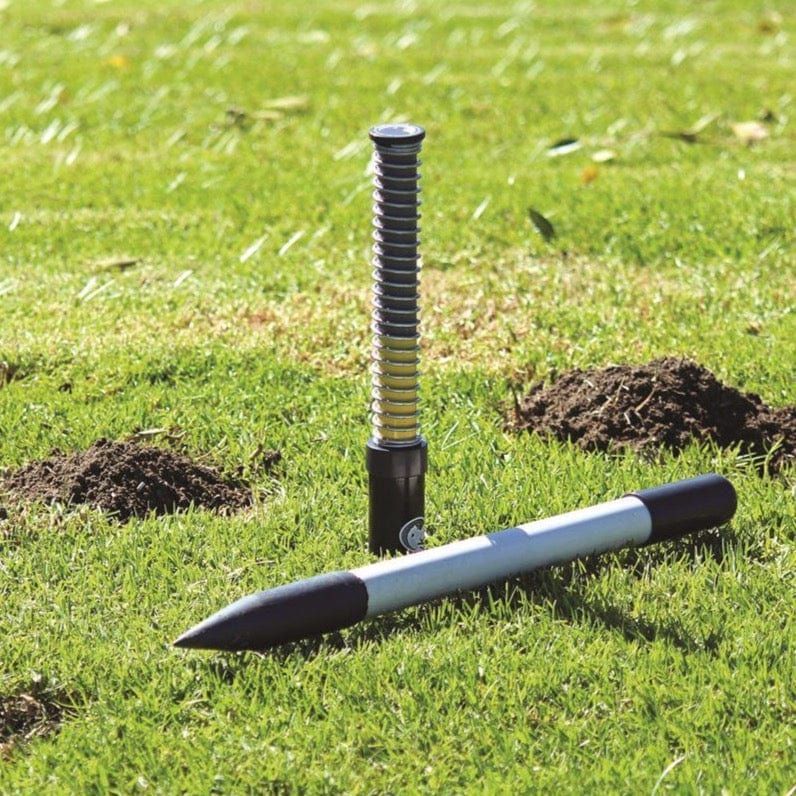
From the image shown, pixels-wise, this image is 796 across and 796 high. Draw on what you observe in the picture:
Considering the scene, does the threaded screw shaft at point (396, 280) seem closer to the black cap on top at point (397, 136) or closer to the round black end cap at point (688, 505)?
the black cap on top at point (397, 136)

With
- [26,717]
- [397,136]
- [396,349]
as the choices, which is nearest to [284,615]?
[26,717]

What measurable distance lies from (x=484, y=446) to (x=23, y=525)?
137cm

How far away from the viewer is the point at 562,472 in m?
4.34

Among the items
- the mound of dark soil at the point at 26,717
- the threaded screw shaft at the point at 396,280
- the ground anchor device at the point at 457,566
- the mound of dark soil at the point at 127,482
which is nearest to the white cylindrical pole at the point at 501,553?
the ground anchor device at the point at 457,566

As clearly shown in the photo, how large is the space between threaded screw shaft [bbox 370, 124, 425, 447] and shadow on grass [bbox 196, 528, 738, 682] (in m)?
0.44

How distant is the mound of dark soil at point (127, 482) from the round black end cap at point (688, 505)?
3.79 ft

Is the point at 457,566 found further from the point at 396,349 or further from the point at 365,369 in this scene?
the point at 365,369

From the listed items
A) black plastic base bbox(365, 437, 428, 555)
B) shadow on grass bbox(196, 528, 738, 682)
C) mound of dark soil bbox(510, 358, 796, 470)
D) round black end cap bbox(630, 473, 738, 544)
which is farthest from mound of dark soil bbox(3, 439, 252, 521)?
round black end cap bbox(630, 473, 738, 544)

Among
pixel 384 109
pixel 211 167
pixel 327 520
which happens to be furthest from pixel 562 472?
pixel 384 109

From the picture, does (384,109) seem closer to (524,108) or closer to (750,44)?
(524,108)

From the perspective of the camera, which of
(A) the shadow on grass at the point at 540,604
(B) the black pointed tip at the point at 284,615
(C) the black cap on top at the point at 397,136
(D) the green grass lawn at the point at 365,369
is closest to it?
(D) the green grass lawn at the point at 365,369

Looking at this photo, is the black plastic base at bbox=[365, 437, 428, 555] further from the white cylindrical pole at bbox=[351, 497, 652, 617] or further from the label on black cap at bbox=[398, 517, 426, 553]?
the white cylindrical pole at bbox=[351, 497, 652, 617]

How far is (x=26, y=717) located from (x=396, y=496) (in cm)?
106

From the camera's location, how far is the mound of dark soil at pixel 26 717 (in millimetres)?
3145
